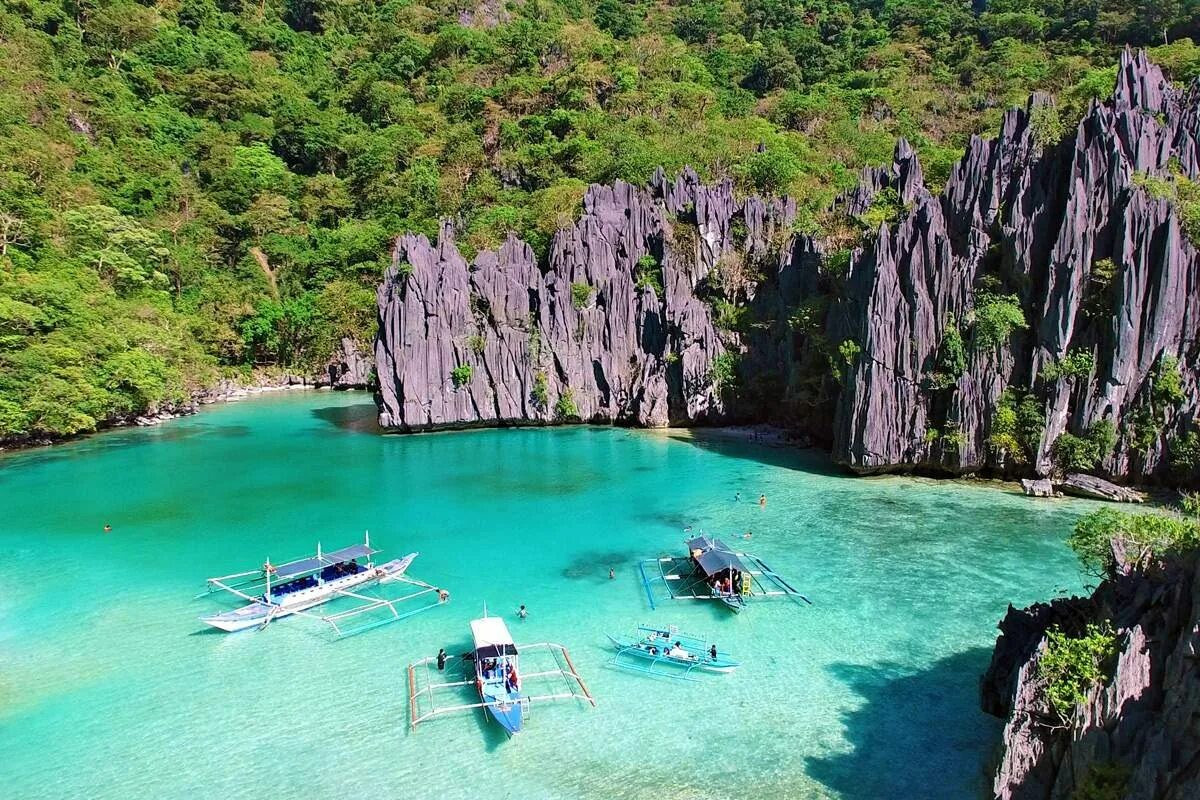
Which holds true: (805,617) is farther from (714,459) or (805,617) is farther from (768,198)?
(768,198)

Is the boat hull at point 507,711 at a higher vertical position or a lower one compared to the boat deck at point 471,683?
higher

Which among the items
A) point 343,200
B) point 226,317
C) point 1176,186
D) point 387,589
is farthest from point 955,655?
point 343,200

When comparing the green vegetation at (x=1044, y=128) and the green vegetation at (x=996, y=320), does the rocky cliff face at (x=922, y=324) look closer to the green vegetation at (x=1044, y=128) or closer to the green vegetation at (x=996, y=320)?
the green vegetation at (x=996, y=320)

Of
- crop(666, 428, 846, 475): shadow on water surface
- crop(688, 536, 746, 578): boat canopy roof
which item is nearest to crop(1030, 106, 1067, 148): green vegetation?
crop(666, 428, 846, 475): shadow on water surface

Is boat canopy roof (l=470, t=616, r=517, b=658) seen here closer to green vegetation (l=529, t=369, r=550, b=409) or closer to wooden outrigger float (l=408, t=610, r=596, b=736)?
wooden outrigger float (l=408, t=610, r=596, b=736)

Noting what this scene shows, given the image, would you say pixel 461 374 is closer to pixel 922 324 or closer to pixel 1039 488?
pixel 922 324

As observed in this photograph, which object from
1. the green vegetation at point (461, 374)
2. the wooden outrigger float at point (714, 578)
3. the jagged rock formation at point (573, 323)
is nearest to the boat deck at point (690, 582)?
the wooden outrigger float at point (714, 578)

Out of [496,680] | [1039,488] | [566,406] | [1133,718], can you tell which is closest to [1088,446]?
[1039,488]
